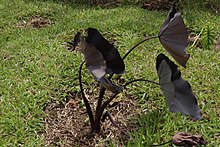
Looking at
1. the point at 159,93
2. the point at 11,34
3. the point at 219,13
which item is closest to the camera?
the point at 159,93

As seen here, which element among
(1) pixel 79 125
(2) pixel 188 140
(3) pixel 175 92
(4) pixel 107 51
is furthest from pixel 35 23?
(2) pixel 188 140

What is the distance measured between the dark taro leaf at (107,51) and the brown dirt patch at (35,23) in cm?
217

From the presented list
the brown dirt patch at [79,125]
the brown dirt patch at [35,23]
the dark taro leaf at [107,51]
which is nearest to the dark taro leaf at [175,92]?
the dark taro leaf at [107,51]

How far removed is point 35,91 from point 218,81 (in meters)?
1.17

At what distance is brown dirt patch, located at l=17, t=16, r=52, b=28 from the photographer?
11.8 ft

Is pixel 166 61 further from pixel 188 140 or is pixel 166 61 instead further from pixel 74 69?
pixel 74 69

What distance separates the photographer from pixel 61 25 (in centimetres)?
337

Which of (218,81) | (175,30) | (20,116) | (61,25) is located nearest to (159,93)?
(218,81)

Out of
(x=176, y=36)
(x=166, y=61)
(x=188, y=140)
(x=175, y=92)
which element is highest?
(x=176, y=36)

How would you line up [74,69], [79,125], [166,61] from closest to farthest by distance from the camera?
1. [166,61]
2. [79,125]
3. [74,69]

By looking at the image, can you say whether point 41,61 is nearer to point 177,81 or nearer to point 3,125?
point 3,125

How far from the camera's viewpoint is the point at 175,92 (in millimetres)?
1564

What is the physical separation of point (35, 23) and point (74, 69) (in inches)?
55.8

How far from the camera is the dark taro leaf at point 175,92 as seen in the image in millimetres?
1536
